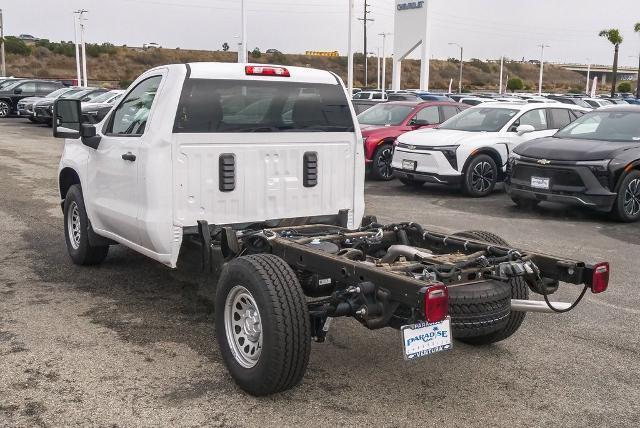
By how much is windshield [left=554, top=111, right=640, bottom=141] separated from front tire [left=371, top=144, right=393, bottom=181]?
149 inches

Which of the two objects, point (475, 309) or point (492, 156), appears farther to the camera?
point (492, 156)

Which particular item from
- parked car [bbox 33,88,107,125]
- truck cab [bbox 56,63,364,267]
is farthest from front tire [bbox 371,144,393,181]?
parked car [bbox 33,88,107,125]

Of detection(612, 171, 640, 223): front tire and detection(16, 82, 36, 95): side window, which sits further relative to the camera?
detection(16, 82, 36, 95): side window

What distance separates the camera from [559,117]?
1347cm

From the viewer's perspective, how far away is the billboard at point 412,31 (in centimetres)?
3072

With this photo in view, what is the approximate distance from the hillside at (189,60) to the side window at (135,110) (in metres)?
55.3

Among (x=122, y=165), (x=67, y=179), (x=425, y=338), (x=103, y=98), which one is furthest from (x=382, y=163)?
(x=103, y=98)

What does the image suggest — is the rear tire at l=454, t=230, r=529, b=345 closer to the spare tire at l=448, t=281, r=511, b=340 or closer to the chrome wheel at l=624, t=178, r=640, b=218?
the spare tire at l=448, t=281, r=511, b=340

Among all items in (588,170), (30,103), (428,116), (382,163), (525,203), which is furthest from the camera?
(30,103)

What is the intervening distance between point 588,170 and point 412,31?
23287 millimetres

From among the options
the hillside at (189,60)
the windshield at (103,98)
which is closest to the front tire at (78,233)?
the windshield at (103,98)

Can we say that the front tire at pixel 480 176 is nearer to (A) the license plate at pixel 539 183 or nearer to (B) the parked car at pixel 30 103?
(A) the license plate at pixel 539 183

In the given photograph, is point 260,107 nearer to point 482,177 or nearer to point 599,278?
point 599,278

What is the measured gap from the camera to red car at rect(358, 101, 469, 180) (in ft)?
45.1
